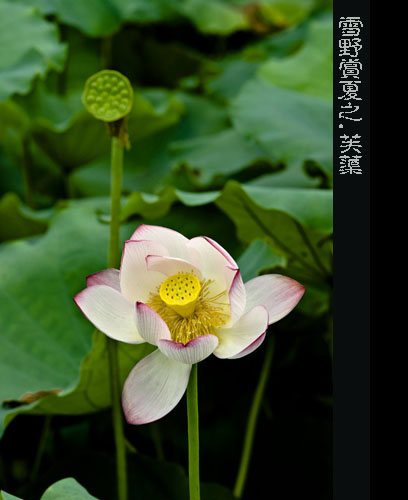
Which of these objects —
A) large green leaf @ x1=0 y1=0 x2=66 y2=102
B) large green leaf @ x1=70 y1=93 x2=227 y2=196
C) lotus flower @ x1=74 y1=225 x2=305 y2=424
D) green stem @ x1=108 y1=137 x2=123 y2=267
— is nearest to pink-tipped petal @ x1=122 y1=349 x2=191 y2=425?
lotus flower @ x1=74 y1=225 x2=305 y2=424

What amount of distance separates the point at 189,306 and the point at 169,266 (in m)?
0.04

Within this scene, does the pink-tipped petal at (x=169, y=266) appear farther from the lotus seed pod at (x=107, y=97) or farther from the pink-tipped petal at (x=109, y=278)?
the lotus seed pod at (x=107, y=97)

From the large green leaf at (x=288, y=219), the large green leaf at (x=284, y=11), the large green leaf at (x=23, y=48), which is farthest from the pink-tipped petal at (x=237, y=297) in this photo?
the large green leaf at (x=284, y=11)

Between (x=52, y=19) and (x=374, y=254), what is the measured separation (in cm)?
156

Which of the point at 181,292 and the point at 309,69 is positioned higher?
the point at 309,69

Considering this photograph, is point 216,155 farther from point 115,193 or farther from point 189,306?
point 189,306

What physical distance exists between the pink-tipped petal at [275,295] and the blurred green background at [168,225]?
213 mm

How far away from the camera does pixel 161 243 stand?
59 cm

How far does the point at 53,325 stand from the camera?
3.14 ft

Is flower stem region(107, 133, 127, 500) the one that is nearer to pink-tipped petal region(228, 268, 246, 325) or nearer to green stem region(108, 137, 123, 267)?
green stem region(108, 137, 123, 267)

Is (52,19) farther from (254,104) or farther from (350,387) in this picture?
(350,387)

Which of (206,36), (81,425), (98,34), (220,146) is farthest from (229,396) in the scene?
(206,36)

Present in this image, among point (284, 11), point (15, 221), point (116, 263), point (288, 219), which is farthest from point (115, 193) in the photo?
point (284, 11)

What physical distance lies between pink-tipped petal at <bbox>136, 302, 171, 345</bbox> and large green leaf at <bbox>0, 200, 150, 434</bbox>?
0.21 meters
